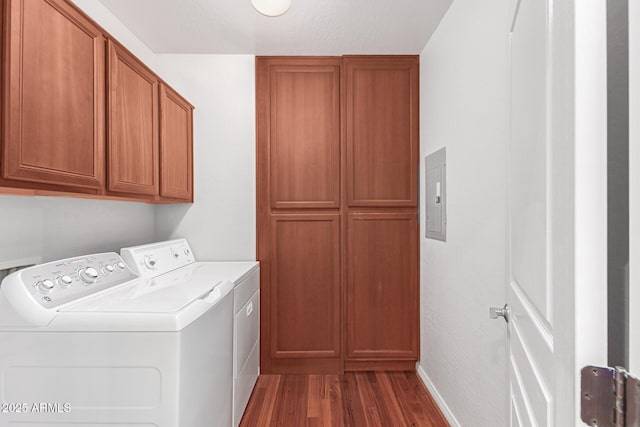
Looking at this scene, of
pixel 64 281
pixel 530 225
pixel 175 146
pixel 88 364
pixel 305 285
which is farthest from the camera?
pixel 305 285

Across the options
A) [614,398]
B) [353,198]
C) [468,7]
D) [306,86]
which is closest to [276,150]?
[306,86]

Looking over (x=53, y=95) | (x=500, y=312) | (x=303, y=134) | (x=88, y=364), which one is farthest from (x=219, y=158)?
(x=500, y=312)

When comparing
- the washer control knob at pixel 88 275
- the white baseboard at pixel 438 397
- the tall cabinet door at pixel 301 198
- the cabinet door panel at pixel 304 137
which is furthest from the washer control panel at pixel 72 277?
the white baseboard at pixel 438 397

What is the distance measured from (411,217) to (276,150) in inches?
47.1

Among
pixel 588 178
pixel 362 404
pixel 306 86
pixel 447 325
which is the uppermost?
pixel 306 86

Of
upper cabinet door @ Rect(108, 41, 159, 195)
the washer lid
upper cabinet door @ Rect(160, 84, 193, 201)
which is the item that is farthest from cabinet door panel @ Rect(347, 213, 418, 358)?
upper cabinet door @ Rect(108, 41, 159, 195)

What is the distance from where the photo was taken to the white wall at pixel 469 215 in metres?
1.46

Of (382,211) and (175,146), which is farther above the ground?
(175,146)

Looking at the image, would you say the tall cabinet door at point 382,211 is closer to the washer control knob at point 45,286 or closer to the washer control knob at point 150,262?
the washer control knob at point 150,262

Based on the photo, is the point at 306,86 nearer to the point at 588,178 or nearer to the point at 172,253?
the point at 172,253

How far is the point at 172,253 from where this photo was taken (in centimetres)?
227

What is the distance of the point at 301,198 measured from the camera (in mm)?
2623

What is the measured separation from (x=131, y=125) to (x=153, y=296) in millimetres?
925

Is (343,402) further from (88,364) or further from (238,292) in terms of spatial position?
(88,364)
